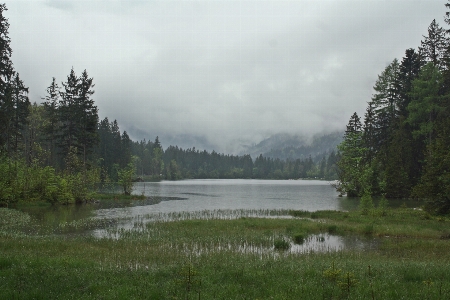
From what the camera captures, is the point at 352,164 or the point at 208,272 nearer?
the point at 208,272

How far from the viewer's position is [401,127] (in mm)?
61062

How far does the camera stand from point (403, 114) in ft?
214

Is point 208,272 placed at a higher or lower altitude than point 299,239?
higher

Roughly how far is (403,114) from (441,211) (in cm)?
3959

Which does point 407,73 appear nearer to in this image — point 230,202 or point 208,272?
point 230,202

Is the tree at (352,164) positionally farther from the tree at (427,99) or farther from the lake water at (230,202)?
the tree at (427,99)

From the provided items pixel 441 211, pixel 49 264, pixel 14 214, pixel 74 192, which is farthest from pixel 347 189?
pixel 49 264

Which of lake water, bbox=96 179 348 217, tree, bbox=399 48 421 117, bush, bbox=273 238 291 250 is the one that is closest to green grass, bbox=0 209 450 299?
bush, bbox=273 238 291 250

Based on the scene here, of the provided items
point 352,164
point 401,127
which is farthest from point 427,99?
point 352,164

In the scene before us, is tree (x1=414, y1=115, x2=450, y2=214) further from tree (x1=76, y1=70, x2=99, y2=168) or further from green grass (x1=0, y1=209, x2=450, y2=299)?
tree (x1=76, y1=70, x2=99, y2=168)

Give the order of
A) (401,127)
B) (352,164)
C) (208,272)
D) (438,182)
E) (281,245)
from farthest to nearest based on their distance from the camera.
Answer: (352,164) → (401,127) → (438,182) → (281,245) → (208,272)

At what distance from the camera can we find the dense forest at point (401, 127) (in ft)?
173

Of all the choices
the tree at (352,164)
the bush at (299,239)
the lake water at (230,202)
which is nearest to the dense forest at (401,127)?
the tree at (352,164)

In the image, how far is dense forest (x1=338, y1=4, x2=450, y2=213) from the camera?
5266cm
